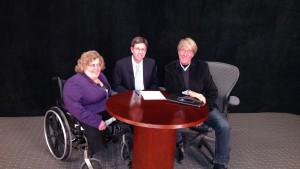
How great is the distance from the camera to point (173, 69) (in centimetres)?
298

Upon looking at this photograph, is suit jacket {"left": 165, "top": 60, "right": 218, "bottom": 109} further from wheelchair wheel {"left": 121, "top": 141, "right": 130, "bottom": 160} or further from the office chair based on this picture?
wheelchair wheel {"left": 121, "top": 141, "right": 130, "bottom": 160}

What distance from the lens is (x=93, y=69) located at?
258 centimetres

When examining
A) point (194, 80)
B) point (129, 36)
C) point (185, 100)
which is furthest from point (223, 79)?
point (129, 36)

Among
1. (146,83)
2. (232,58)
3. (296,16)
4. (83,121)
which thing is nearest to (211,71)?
(146,83)

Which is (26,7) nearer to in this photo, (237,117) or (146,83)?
(146,83)

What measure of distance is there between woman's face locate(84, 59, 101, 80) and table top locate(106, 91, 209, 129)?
0.30m

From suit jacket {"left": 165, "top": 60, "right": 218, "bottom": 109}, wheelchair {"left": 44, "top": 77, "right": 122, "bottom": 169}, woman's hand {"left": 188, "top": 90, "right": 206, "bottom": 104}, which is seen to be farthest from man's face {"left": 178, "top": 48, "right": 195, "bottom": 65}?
wheelchair {"left": 44, "top": 77, "right": 122, "bottom": 169}

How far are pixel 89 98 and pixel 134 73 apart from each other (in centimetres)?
79

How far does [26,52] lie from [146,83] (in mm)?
1655

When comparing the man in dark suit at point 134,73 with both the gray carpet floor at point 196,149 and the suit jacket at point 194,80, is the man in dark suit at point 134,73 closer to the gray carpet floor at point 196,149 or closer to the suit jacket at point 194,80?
the suit jacket at point 194,80

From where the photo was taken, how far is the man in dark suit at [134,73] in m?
3.10

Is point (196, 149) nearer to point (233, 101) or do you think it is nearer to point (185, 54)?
point (233, 101)

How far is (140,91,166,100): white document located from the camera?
2.56 meters

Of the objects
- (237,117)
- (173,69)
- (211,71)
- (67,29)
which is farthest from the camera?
(237,117)
